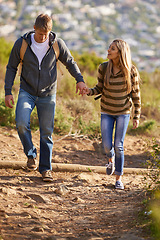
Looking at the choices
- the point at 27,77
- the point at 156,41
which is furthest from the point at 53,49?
the point at 156,41

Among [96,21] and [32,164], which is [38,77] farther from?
[96,21]

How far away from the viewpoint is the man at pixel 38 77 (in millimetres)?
4051

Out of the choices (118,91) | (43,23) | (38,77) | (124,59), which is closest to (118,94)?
(118,91)

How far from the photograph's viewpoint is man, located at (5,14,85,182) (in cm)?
405

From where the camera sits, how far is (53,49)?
4.17 m

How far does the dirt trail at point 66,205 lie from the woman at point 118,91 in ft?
1.59

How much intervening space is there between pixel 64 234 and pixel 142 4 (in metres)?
108

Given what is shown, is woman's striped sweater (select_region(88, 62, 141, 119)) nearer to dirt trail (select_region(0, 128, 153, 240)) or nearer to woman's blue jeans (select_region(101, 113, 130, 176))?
woman's blue jeans (select_region(101, 113, 130, 176))

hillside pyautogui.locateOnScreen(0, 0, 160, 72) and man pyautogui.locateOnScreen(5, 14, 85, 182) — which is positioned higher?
hillside pyautogui.locateOnScreen(0, 0, 160, 72)

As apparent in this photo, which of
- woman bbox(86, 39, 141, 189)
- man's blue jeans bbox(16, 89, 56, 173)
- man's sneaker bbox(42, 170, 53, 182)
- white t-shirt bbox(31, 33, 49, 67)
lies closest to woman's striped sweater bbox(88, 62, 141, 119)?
woman bbox(86, 39, 141, 189)

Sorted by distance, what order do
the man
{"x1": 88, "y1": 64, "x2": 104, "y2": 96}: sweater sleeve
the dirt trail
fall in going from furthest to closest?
{"x1": 88, "y1": 64, "x2": 104, "y2": 96}: sweater sleeve → the man → the dirt trail

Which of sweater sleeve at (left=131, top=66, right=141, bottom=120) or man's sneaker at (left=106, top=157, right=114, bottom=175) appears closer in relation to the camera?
sweater sleeve at (left=131, top=66, right=141, bottom=120)

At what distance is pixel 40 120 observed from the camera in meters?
4.29

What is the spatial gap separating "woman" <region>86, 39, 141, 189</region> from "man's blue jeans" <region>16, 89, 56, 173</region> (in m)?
0.57
